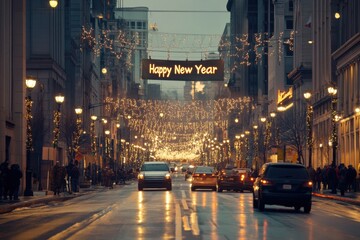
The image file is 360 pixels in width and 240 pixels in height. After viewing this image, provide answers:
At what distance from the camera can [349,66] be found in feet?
279

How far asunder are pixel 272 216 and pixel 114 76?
156 metres

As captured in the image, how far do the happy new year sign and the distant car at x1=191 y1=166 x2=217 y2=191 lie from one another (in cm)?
973

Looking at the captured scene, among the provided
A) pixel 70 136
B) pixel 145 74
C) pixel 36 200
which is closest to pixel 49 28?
pixel 70 136

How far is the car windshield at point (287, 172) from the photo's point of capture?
34.8 m

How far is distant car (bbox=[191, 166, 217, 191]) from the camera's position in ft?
214

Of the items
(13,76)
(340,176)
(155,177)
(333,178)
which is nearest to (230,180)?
→ (155,177)

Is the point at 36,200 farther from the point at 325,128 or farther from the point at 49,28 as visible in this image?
the point at 325,128

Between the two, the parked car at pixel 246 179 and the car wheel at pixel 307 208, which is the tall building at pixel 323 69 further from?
the car wheel at pixel 307 208

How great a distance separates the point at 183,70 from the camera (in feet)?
188

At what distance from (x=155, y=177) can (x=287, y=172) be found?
1110 inches

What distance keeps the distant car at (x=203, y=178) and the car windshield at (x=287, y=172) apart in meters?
30.1

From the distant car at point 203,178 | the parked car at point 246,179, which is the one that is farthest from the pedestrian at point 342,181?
the distant car at point 203,178

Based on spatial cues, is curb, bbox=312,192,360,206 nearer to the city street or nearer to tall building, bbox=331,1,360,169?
the city street

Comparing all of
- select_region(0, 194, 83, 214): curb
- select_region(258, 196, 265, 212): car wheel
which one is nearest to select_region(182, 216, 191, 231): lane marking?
select_region(258, 196, 265, 212): car wheel
